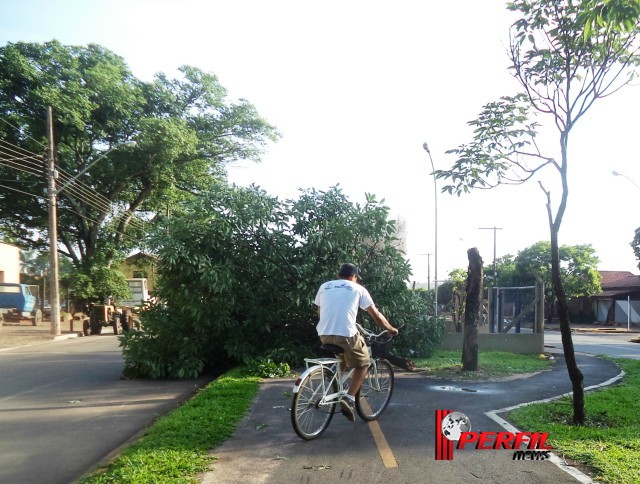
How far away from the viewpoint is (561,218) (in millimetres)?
7199

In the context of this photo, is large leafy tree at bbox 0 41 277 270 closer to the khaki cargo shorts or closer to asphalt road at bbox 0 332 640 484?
asphalt road at bbox 0 332 640 484

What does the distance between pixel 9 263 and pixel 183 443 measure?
135 feet

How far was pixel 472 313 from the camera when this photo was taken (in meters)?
12.0

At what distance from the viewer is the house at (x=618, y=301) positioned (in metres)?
49.1

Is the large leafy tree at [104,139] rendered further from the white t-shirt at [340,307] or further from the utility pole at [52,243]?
the white t-shirt at [340,307]

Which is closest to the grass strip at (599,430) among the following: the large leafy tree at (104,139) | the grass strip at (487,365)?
the grass strip at (487,365)

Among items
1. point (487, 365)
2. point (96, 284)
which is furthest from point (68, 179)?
point (487, 365)

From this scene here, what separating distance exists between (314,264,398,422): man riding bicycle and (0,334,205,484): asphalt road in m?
2.63

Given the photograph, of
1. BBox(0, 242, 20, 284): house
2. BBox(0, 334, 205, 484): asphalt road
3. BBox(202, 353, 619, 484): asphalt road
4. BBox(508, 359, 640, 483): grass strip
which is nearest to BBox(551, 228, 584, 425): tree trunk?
BBox(508, 359, 640, 483): grass strip

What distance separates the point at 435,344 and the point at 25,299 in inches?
1144

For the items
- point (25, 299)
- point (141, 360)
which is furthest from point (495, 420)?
point (25, 299)

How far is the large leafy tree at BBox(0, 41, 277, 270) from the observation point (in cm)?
3073

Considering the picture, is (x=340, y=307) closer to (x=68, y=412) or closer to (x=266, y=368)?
(x=68, y=412)

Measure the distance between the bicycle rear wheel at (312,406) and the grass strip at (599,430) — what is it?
2208 millimetres
